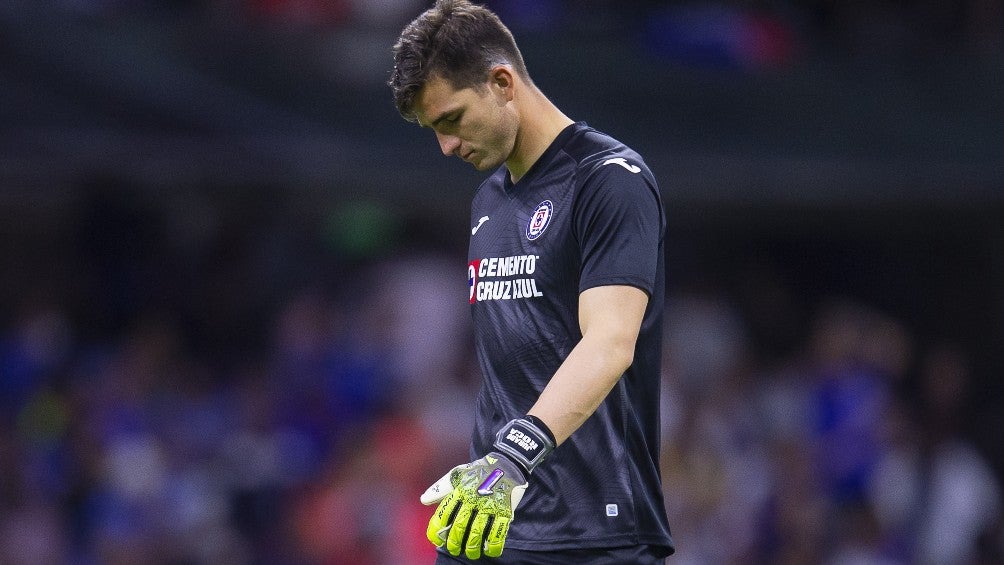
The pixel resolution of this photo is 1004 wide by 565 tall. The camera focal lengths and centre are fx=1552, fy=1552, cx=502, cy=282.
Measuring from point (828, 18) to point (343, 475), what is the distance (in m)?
5.33

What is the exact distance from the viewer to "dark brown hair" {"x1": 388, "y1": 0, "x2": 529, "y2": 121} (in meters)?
3.92

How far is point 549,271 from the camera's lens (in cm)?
389

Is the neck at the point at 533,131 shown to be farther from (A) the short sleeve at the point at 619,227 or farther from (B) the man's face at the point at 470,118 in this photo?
(A) the short sleeve at the point at 619,227

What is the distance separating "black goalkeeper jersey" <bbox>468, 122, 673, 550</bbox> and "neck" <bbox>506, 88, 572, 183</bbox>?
1.4 inches

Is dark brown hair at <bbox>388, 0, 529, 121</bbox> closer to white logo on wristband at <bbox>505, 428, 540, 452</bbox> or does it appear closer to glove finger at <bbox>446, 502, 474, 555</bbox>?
white logo on wristband at <bbox>505, 428, 540, 452</bbox>

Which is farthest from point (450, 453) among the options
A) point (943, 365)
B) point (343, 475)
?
point (943, 365)

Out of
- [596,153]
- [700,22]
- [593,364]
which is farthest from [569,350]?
[700,22]

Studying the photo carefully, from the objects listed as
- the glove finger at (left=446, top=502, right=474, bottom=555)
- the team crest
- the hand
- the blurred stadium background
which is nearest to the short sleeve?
the team crest

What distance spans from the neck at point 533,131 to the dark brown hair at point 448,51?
14 centimetres

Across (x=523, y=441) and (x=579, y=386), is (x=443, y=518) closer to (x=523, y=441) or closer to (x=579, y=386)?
(x=523, y=441)

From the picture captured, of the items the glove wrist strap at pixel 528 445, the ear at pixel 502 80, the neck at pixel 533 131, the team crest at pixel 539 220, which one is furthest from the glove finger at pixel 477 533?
the ear at pixel 502 80

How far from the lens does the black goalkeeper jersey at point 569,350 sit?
3.85m

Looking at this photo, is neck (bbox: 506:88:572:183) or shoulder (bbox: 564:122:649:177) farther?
neck (bbox: 506:88:572:183)

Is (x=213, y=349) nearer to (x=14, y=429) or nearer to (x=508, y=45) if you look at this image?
(x=14, y=429)
